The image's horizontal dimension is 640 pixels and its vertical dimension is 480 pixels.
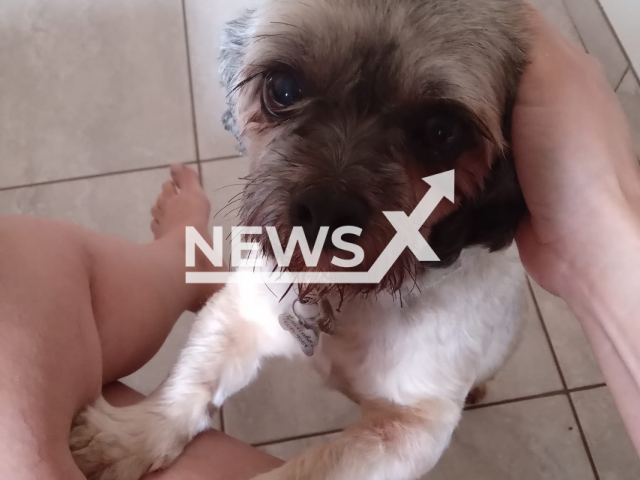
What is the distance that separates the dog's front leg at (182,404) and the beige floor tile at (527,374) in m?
0.79

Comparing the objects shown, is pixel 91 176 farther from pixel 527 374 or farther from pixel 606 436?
pixel 606 436

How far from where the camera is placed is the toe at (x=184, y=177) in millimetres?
1809

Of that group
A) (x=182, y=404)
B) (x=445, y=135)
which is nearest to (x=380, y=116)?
(x=445, y=135)

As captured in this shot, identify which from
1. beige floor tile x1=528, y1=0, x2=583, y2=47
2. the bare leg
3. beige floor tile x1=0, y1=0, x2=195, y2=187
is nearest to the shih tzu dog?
the bare leg

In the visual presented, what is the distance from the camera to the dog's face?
0.83 metres

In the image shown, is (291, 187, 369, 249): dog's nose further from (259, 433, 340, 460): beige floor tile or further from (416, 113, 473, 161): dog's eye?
(259, 433, 340, 460): beige floor tile

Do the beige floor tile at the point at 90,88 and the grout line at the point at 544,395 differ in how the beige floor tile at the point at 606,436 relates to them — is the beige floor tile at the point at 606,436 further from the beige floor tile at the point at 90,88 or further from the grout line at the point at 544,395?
the beige floor tile at the point at 90,88

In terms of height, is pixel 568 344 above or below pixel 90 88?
below

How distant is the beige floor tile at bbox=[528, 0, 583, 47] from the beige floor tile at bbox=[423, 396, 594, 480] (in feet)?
4.66

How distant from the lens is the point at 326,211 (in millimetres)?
777

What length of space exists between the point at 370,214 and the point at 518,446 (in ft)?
3.75

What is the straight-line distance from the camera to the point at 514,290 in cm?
118

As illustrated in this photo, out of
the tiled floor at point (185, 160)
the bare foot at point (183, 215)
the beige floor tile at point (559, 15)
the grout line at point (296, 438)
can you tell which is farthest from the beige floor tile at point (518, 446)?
the beige floor tile at point (559, 15)

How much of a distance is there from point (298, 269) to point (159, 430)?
431 mm
